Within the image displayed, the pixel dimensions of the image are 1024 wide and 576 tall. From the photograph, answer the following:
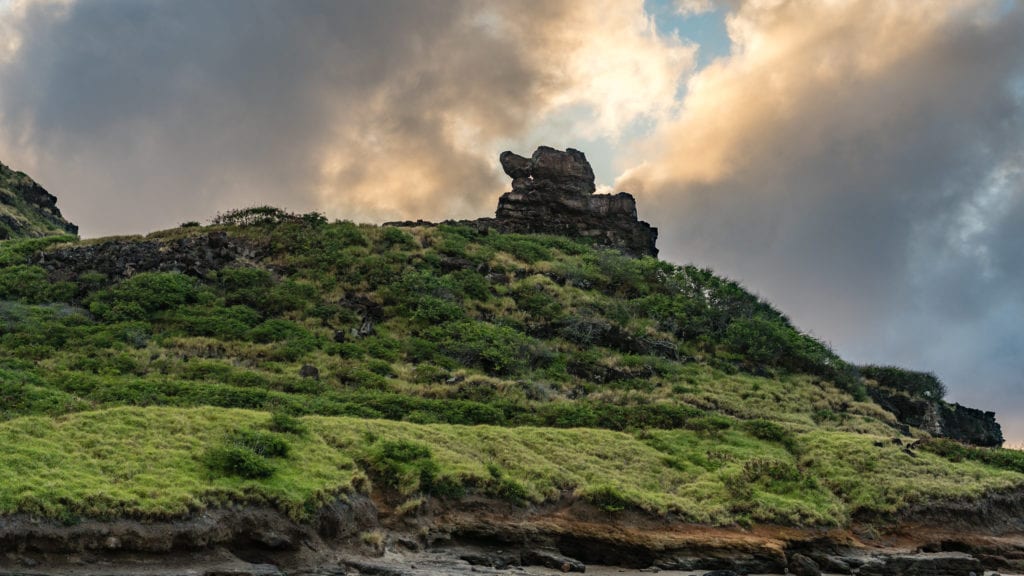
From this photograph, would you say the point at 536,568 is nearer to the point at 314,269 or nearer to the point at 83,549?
the point at 83,549

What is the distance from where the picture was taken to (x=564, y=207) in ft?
336

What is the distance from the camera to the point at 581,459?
120 feet

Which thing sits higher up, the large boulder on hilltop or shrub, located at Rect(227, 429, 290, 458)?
the large boulder on hilltop

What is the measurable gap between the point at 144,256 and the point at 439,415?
37.6 metres

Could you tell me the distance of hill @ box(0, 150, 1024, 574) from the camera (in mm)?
26562

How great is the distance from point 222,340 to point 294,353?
5.42 meters

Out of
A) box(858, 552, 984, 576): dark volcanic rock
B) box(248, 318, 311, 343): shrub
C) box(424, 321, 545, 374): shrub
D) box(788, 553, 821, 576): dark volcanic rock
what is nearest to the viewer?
box(788, 553, 821, 576): dark volcanic rock

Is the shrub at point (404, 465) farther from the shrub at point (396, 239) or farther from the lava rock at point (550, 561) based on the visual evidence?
the shrub at point (396, 239)

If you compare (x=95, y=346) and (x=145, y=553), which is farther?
(x=95, y=346)

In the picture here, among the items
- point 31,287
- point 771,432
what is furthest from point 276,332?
point 771,432

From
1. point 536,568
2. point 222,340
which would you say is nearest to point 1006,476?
point 536,568

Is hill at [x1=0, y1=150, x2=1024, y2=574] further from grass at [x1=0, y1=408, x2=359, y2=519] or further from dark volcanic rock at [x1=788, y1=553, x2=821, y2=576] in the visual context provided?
dark volcanic rock at [x1=788, y1=553, x2=821, y2=576]

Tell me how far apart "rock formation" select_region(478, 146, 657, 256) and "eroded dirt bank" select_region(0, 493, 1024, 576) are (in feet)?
216

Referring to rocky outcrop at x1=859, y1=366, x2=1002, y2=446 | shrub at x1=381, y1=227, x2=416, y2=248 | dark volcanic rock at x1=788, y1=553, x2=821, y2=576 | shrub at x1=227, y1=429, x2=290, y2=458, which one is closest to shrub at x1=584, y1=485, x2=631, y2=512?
dark volcanic rock at x1=788, y1=553, x2=821, y2=576
